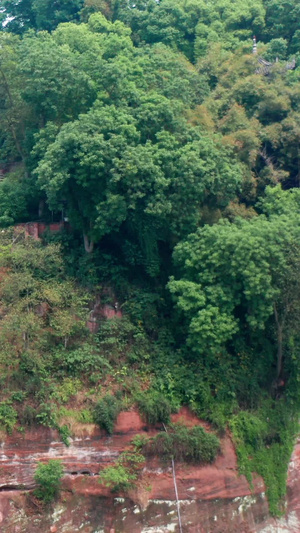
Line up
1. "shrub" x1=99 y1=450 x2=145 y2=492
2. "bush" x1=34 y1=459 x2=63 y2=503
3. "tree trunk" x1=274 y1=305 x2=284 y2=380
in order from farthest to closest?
"tree trunk" x1=274 y1=305 x2=284 y2=380, "shrub" x1=99 y1=450 x2=145 y2=492, "bush" x1=34 y1=459 x2=63 y2=503

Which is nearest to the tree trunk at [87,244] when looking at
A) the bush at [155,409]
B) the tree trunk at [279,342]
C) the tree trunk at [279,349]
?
the bush at [155,409]

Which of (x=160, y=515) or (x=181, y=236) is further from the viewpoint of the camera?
(x=181, y=236)

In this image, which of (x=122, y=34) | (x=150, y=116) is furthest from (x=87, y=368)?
(x=122, y=34)

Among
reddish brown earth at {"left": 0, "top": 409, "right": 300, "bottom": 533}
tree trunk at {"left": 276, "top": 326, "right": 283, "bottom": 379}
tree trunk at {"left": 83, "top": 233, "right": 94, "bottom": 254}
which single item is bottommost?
reddish brown earth at {"left": 0, "top": 409, "right": 300, "bottom": 533}

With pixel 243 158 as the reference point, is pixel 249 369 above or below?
below

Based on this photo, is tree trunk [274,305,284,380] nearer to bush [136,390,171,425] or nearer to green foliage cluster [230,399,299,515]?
green foliage cluster [230,399,299,515]

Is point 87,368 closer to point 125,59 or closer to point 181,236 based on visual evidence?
point 181,236

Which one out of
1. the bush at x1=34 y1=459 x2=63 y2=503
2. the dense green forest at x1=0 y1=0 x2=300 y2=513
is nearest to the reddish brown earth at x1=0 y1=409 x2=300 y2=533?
the bush at x1=34 y1=459 x2=63 y2=503
